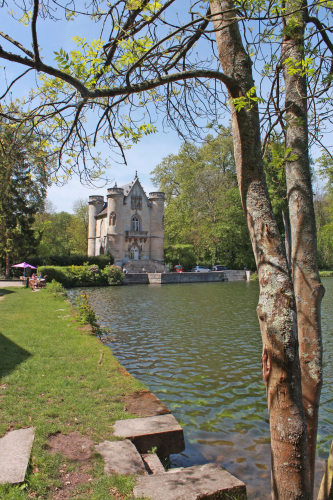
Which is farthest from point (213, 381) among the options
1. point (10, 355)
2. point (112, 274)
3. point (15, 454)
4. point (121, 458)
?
point (112, 274)

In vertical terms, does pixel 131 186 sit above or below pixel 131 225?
above

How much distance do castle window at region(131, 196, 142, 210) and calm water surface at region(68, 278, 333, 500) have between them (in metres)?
36.7

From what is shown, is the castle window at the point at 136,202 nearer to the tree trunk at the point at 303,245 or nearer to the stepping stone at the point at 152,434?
the stepping stone at the point at 152,434

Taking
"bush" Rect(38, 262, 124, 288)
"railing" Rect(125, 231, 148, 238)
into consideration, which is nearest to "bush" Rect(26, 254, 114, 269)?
"bush" Rect(38, 262, 124, 288)

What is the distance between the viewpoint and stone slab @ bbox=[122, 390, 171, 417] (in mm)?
4695

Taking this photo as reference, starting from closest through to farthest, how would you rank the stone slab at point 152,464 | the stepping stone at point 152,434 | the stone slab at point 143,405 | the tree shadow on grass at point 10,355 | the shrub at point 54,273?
the stone slab at point 152,464, the stepping stone at point 152,434, the stone slab at point 143,405, the tree shadow on grass at point 10,355, the shrub at point 54,273

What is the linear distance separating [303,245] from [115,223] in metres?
45.4

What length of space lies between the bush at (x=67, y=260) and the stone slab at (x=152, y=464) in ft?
106

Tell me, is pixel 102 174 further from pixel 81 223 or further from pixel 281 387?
pixel 81 223

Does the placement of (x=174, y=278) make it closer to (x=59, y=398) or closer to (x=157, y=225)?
(x=157, y=225)

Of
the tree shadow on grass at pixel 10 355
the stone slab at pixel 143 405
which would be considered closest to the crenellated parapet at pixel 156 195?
the tree shadow on grass at pixel 10 355

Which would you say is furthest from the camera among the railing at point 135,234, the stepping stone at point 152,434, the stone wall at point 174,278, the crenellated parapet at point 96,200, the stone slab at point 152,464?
the crenellated parapet at point 96,200

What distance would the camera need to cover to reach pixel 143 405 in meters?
4.94

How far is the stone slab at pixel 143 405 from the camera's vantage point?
470 centimetres
